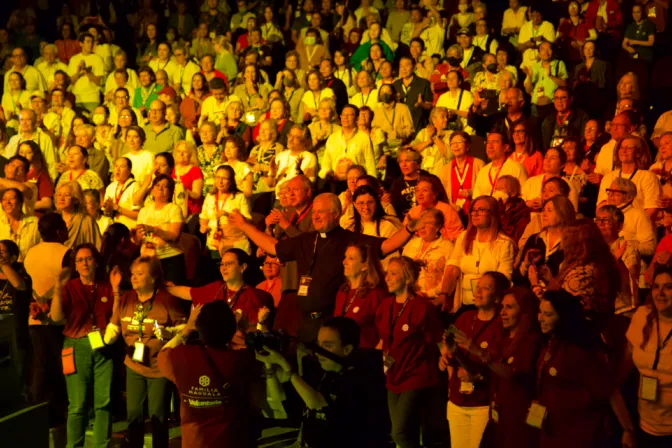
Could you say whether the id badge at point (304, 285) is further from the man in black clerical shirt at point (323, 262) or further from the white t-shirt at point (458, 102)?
the white t-shirt at point (458, 102)

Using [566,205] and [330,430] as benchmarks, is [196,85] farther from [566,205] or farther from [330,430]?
[330,430]

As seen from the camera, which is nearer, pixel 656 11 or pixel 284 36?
pixel 656 11

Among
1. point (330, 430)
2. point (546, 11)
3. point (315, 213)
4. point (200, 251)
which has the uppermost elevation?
point (546, 11)

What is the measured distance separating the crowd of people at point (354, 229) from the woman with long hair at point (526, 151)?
0.02 metres

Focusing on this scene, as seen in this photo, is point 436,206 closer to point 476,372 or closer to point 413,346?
point 413,346

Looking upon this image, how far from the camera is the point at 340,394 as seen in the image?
15.4 ft

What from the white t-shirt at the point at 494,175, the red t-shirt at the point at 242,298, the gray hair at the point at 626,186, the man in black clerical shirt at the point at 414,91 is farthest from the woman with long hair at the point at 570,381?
the man in black clerical shirt at the point at 414,91

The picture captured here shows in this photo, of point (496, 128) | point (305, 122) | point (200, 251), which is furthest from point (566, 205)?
point (305, 122)

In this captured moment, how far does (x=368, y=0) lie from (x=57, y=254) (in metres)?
8.42

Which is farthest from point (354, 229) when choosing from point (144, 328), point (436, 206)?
point (144, 328)

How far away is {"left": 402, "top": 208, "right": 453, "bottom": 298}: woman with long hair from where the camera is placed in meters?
6.96

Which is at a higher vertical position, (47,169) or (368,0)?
(368,0)

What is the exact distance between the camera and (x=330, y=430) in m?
4.66

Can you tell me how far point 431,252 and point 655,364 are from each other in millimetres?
2240
